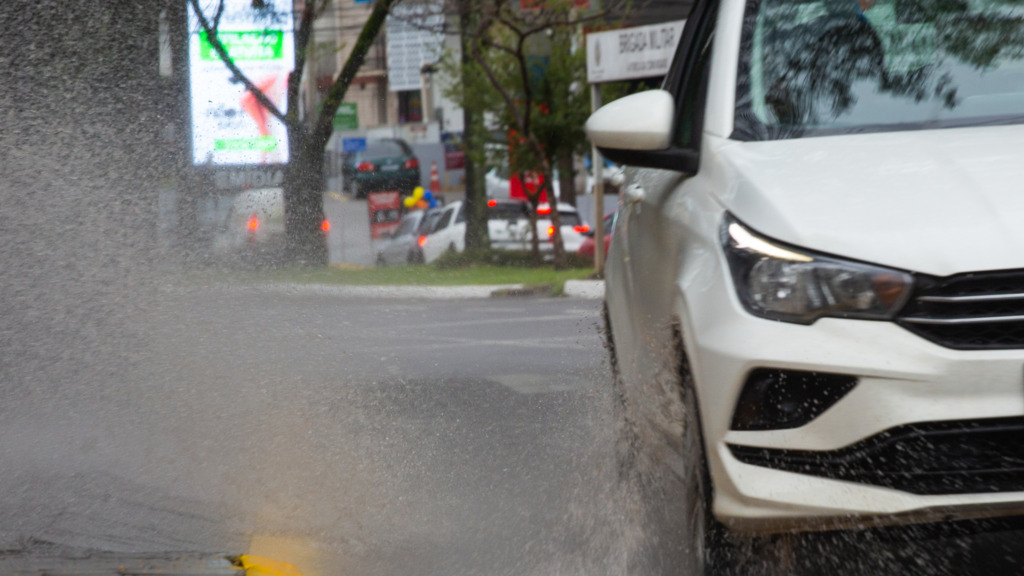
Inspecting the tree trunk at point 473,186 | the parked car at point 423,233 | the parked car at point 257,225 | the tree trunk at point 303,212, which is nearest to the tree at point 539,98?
the tree trunk at point 473,186

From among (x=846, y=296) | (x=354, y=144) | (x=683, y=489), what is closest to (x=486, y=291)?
(x=683, y=489)

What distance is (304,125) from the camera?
1769 cm

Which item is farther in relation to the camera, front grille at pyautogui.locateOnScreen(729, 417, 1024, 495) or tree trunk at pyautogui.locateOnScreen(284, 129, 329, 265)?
tree trunk at pyautogui.locateOnScreen(284, 129, 329, 265)

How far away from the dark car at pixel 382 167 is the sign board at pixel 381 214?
7.96m

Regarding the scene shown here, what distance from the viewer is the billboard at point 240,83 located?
880 centimetres

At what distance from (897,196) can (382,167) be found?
36597 mm

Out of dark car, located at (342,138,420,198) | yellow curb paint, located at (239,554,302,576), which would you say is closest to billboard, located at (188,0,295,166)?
yellow curb paint, located at (239,554,302,576)

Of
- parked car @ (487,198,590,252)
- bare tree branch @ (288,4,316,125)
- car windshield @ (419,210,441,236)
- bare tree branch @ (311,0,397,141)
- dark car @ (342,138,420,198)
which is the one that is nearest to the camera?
bare tree branch @ (288,4,316,125)

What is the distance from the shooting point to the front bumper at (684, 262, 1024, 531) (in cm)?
265

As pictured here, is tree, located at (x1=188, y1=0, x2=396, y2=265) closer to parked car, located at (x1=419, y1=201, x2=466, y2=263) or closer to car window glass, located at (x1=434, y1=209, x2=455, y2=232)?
parked car, located at (x1=419, y1=201, x2=466, y2=263)

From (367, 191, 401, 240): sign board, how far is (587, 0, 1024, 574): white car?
24157mm

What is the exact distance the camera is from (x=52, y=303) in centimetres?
686

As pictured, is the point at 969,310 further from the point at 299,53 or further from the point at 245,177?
the point at 299,53

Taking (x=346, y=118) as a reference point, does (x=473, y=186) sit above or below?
below
